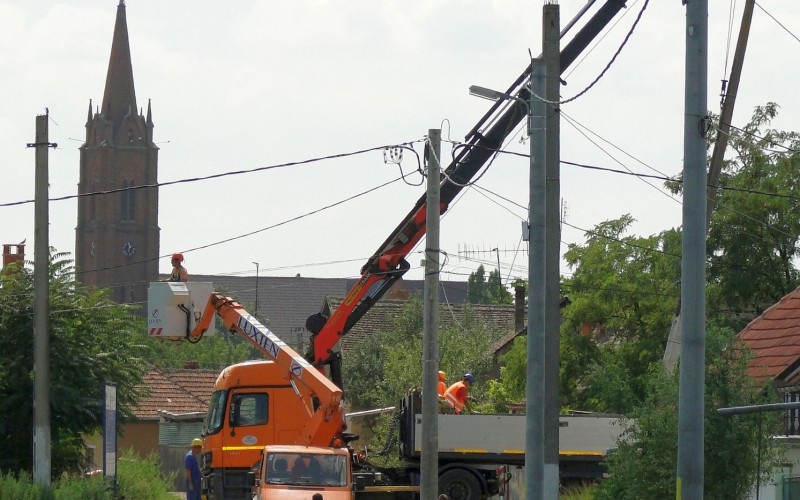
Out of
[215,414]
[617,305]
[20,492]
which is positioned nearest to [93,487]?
[20,492]

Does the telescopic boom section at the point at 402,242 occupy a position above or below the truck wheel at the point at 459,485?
above

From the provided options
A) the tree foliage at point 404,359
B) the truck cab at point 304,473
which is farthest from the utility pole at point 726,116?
the tree foliage at point 404,359

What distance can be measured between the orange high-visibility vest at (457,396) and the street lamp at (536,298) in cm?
781

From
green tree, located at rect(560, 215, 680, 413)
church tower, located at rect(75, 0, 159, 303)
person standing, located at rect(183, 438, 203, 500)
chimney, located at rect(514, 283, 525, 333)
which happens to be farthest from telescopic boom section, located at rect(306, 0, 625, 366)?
church tower, located at rect(75, 0, 159, 303)

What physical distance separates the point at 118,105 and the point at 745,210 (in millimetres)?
111327

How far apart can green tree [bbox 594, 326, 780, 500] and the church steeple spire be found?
4896 inches

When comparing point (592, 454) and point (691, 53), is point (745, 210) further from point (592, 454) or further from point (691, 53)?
point (691, 53)

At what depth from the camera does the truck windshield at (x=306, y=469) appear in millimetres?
21078

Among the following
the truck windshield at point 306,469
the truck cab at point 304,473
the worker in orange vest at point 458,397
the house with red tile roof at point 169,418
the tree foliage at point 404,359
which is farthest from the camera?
the tree foliage at point 404,359

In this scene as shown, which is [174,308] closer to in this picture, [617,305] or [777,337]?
[777,337]

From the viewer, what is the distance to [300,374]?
79.3 ft

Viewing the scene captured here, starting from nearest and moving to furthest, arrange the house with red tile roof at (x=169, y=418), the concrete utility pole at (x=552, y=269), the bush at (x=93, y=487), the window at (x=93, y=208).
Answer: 1. the concrete utility pole at (x=552, y=269)
2. the bush at (x=93, y=487)
3. the house with red tile roof at (x=169, y=418)
4. the window at (x=93, y=208)

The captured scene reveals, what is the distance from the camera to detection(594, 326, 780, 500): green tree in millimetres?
17938

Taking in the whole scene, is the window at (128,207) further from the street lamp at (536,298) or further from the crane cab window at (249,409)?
the street lamp at (536,298)
